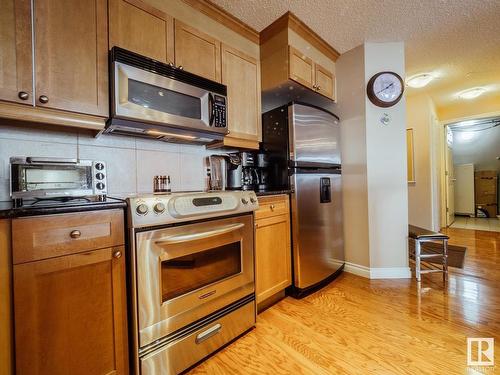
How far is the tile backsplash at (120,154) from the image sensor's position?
1.22m

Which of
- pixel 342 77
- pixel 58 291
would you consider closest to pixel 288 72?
pixel 342 77

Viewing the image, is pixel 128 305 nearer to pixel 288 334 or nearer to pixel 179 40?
pixel 288 334

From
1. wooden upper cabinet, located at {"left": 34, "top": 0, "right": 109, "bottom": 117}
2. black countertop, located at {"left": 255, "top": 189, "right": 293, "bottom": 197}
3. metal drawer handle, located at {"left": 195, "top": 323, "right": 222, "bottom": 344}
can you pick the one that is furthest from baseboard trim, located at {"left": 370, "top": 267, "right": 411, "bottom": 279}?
wooden upper cabinet, located at {"left": 34, "top": 0, "right": 109, "bottom": 117}

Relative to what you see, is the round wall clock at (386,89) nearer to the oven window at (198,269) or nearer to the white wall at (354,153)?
the white wall at (354,153)

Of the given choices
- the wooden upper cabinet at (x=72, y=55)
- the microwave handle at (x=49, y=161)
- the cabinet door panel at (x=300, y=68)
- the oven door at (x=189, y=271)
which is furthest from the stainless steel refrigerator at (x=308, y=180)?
the microwave handle at (x=49, y=161)

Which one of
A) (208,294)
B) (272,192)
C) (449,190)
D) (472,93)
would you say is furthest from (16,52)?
(449,190)

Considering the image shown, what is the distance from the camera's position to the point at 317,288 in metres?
2.11

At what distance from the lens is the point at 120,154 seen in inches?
61.7

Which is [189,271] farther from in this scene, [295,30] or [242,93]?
[295,30]

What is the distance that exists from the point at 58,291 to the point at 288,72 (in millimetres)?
2114

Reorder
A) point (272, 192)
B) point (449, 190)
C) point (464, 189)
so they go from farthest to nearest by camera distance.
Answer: point (464, 189)
point (449, 190)
point (272, 192)

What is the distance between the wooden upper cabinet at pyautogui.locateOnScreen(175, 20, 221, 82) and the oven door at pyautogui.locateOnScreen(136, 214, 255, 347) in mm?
1108

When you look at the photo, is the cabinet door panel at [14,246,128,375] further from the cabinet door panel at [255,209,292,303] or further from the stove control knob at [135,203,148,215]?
the cabinet door panel at [255,209,292,303]

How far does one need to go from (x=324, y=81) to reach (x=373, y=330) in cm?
228
